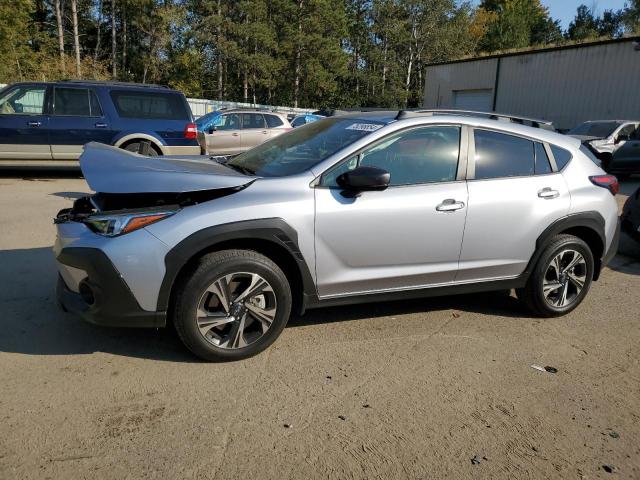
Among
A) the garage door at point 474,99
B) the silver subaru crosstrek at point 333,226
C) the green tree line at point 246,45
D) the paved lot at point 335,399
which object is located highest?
the green tree line at point 246,45

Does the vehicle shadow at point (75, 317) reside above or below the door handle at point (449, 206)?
below

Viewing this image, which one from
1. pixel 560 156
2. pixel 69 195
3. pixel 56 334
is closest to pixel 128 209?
pixel 56 334

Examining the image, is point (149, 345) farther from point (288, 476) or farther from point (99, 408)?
point (288, 476)

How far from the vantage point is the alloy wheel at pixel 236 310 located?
3.26m

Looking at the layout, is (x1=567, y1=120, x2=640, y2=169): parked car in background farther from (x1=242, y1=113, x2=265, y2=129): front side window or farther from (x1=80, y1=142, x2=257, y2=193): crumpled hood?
(x1=80, y1=142, x2=257, y2=193): crumpled hood

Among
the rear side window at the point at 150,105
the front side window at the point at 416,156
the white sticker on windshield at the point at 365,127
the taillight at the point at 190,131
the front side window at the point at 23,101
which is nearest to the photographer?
the front side window at the point at 416,156

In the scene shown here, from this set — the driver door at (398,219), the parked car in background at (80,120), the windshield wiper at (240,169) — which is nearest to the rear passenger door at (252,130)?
the parked car in background at (80,120)

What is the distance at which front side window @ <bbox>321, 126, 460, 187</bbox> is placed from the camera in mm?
3697

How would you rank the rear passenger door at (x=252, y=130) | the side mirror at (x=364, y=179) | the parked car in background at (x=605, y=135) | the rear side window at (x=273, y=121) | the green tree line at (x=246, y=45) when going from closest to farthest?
1. the side mirror at (x=364, y=179)
2. the parked car in background at (x=605, y=135)
3. the rear passenger door at (x=252, y=130)
4. the rear side window at (x=273, y=121)
5. the green tree line at (x=246, y=45)

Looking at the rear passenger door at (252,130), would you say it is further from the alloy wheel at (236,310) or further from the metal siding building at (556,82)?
the metal siding building at (556,82)

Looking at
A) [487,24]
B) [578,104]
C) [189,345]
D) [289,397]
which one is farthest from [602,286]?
[487,24]

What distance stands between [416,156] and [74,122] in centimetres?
885

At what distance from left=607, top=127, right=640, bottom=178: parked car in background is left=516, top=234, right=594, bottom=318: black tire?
11.0 m

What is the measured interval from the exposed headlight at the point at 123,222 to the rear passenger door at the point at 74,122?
8.03 meters
